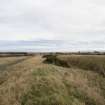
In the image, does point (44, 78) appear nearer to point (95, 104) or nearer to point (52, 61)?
point (95, 104)

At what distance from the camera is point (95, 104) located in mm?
16531

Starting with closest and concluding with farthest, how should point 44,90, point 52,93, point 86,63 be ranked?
point 52,93 < point 44,90 < point 86,63

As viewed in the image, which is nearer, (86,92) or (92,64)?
(86,92)

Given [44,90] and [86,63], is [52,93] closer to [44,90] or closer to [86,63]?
[44,90]

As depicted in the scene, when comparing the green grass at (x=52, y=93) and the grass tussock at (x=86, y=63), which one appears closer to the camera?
the green grass at (x=52, y=93)

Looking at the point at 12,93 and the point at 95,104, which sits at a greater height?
the point at 12,93

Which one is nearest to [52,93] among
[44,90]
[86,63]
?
[44,90]

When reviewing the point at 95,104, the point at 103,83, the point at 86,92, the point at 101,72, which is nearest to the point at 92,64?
the point at 101,72

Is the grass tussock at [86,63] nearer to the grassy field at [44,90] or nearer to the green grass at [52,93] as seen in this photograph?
the grassy field at [44,90]

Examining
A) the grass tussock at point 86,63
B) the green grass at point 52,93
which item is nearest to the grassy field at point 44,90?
the green grass at point 52,93

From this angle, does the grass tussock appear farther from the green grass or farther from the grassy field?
the green grass

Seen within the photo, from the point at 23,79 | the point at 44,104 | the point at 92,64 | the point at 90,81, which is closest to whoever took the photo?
the point at 44,104

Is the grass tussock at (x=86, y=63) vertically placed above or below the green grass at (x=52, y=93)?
above

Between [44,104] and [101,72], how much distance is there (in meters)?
13.5
